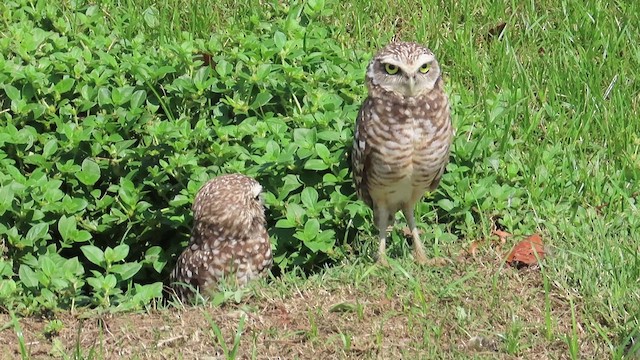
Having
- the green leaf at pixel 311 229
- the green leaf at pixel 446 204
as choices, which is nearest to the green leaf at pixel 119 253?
the green leaf at pixel 311 229

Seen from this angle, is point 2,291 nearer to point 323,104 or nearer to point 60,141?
point 60,141

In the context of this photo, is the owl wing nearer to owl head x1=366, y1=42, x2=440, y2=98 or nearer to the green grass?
owl head x1=366, y1=42, x2=440, y2=98

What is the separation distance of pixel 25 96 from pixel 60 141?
0.46 m

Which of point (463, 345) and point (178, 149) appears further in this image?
point (178, 149)

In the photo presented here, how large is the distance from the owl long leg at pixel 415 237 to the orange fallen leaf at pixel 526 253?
17.3 inches

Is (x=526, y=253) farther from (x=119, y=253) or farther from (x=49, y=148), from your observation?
(x=49, y=148)

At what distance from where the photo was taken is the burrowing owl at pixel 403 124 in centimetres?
525

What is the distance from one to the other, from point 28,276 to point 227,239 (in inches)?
41.5

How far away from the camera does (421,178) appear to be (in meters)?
5.38

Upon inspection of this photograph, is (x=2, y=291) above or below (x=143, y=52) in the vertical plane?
below

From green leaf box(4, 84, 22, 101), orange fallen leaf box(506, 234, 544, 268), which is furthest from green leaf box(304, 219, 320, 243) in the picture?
green leaf box(4, 84, 22, 101)

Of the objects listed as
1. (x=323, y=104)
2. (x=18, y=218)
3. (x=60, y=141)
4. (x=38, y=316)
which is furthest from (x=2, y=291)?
(x=323, y=104)

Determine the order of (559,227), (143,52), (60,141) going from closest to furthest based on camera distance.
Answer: (559,227)
(60,141)
(143,52)

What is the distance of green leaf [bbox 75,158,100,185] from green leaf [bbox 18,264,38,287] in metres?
0.83
